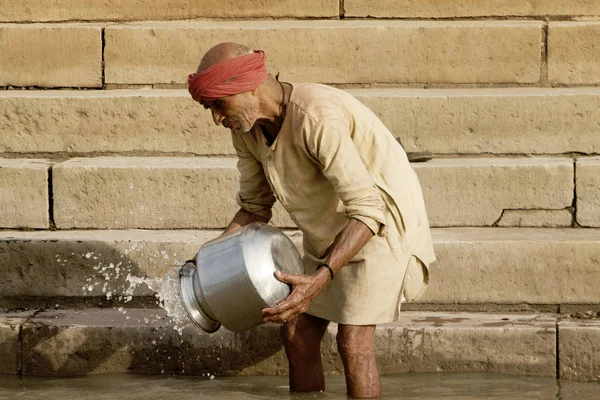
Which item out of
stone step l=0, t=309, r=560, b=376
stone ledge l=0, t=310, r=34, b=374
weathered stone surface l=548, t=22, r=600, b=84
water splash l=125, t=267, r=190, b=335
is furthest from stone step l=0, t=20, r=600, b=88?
stone ledge l=0, t=310, r=34, b=374

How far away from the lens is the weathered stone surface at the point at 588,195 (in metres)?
5.88

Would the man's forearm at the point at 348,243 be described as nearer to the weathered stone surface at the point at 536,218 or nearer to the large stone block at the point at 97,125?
the weathered stone surface at the point at 536,218

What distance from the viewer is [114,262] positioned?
5637mm

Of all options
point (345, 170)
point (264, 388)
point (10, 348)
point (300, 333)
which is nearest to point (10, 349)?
point (10, 348)

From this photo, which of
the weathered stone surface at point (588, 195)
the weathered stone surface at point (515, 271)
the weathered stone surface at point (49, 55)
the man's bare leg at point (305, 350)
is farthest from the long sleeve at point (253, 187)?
→ the weathered stone surface at point (49, 55)

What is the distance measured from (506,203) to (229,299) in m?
2.27

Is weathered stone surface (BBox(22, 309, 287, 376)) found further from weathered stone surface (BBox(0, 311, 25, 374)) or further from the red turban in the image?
the red turban

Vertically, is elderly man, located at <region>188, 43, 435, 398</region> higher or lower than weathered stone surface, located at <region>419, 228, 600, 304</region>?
higher

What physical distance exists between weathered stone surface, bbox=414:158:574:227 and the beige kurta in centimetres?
138

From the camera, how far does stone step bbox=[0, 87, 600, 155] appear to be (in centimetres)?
623

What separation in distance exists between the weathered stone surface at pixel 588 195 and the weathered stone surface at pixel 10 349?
9.97 ft

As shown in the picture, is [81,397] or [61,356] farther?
[61,356]

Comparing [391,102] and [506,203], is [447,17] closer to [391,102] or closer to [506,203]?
[391,102]

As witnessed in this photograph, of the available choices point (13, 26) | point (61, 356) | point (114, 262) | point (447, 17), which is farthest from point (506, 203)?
point (13, 26)
